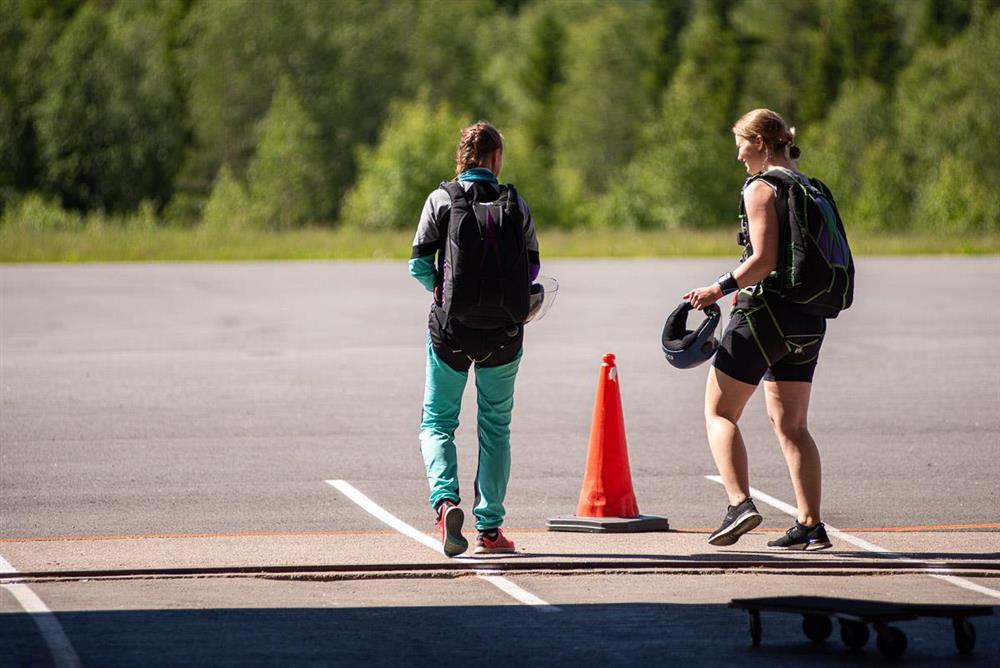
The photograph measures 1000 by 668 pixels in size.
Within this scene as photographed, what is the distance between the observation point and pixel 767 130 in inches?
289

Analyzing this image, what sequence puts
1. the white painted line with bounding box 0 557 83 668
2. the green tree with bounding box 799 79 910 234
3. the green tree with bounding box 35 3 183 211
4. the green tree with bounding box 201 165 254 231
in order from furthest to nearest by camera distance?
the green tree with bounding box 35 3 183 211 < the green tree with bounding box 201 165 254 231 < the green tree with bounding box 799 79 910 234 < the white painted line with bounding box 0 557 83 668

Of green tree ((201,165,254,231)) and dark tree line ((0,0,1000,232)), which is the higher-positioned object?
dark tree line ((0,0,1000,232))

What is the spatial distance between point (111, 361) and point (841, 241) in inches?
424

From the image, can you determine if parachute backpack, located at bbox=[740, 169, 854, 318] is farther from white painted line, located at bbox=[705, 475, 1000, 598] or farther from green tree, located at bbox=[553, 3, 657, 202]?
green tree, located at bbox=[553, 3, 657, 202]

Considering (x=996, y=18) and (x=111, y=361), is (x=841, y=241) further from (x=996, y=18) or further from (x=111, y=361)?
(x=996, y=18)

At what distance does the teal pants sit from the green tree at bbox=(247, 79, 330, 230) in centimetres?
7054

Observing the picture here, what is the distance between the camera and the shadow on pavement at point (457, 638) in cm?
538

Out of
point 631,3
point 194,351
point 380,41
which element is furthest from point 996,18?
point 194,351

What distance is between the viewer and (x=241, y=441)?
11.3 m

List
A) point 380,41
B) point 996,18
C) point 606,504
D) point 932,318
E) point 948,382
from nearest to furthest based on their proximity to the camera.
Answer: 1. point 606,504
2. point 948,382
3. point 932,318
4. point 996,18
5. point 380,41

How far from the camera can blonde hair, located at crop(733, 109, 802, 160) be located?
24.1ft

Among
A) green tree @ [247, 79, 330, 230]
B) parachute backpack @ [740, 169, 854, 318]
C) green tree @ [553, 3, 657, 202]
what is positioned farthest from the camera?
green tree @ [553, 3, 657, 202]

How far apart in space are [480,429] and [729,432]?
1.08m

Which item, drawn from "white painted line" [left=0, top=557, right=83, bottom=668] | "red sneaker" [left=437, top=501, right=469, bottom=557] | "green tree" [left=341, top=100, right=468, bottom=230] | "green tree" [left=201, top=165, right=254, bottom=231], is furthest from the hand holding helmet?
"green tree" [left=201, top=165, right=254, bottom=231]
